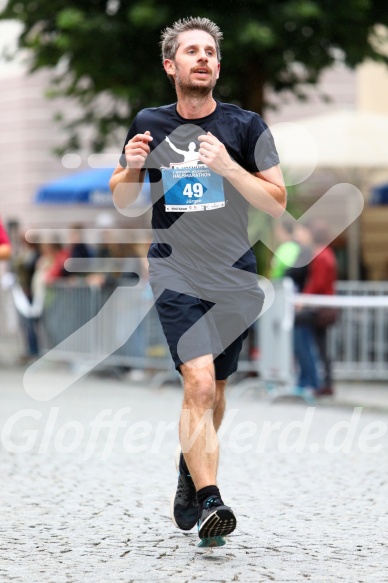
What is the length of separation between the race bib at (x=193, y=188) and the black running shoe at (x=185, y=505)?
3.63 feet

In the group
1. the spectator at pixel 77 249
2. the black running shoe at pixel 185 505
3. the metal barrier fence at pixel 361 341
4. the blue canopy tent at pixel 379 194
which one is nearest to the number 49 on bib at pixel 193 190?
the black running shoe at pixel 185 505

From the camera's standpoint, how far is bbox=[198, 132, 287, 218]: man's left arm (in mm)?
5188

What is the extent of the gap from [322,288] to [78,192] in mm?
7956

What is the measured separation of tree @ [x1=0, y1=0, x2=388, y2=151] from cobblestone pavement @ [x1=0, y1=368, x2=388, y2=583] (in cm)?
415

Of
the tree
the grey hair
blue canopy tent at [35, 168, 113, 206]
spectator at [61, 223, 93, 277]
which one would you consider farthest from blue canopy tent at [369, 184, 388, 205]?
the grey hair

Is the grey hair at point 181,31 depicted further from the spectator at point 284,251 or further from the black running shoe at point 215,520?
the spectator at point 284,251

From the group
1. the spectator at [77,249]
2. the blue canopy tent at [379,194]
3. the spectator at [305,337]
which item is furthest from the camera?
the blue canopy tent at [379,194]

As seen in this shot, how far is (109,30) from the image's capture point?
14062mm

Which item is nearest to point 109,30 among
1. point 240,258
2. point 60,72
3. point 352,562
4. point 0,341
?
point 60,72

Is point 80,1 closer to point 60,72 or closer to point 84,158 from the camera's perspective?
point 60,72

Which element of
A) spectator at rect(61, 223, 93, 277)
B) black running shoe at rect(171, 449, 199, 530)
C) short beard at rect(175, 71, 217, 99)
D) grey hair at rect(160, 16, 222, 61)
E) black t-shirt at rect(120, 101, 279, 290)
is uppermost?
grey hair at rect(160, 16, 222, 61)

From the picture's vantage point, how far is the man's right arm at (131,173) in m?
5.33

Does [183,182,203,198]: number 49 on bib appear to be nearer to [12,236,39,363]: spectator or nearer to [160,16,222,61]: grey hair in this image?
[160,16,222,61]: grey hair

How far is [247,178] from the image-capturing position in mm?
5242
